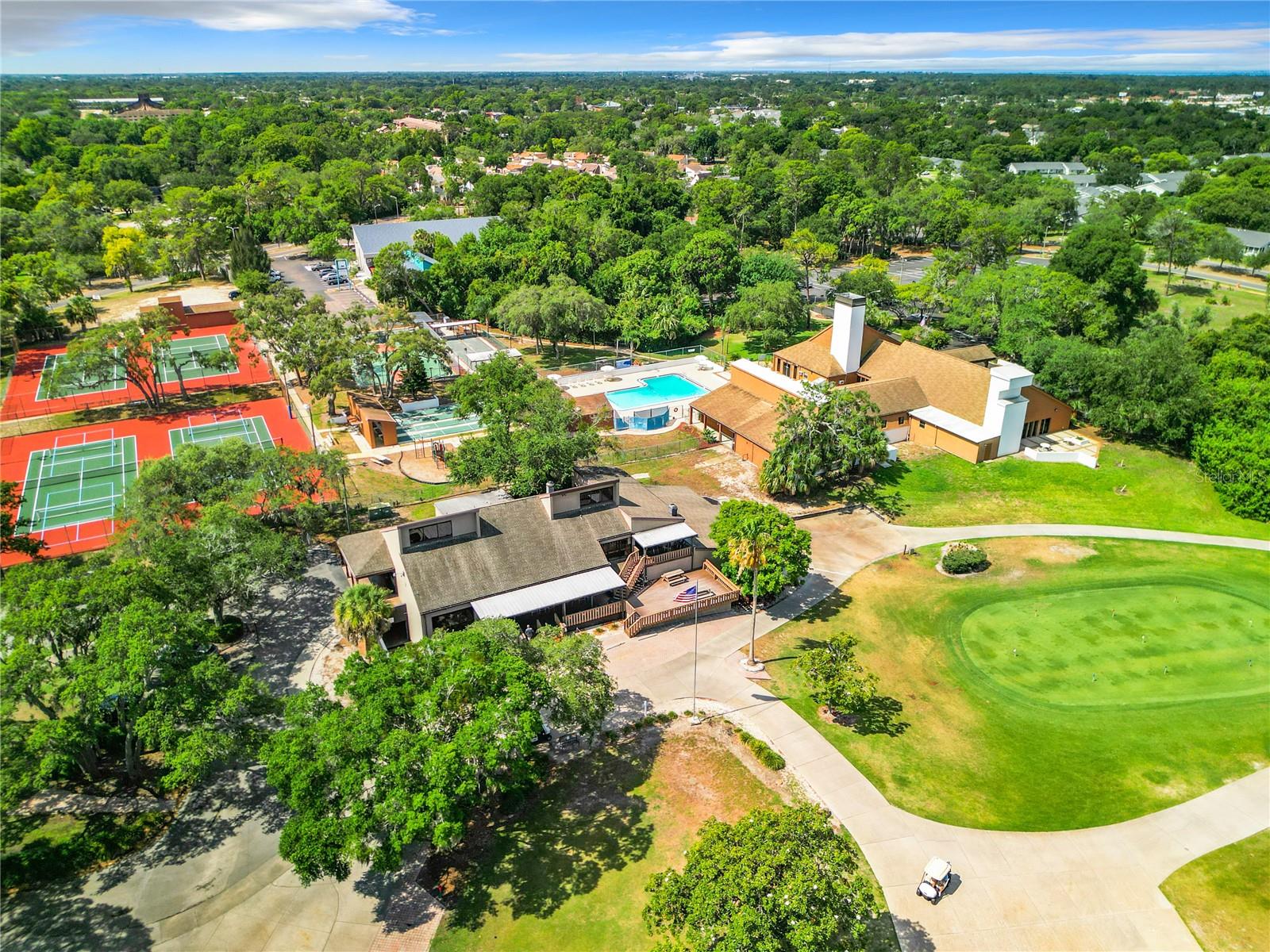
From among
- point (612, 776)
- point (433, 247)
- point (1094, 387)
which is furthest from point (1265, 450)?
point (433, 247)

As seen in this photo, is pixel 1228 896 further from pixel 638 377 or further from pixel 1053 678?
pixel 638 377

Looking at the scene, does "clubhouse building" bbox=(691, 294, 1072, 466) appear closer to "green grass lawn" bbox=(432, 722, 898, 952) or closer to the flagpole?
the flagpole

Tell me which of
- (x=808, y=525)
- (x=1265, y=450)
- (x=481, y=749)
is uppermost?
(x=481, y=749)

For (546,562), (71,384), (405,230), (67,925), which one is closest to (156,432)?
(71,384)

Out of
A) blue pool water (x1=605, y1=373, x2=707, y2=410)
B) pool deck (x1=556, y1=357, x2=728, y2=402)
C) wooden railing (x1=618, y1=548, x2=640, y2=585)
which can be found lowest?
blue pool water (x1=605, y1=373, x2=707, y2=410)

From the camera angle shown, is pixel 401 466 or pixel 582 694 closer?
pixel 582 694

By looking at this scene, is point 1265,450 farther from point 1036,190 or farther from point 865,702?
point 1036,190

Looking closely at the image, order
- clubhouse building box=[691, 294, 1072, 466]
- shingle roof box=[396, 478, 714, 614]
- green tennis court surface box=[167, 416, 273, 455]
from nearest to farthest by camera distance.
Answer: shingle roof box=[396, 478, 714, 614], clubhouse building box=[691, 294, 1072, 466], green tennis court surface box=[167, 416, 273, 455]

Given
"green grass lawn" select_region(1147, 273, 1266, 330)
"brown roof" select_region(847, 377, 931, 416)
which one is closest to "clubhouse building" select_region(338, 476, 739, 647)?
"brown roof" select_region(847, 377, 931, 416)
